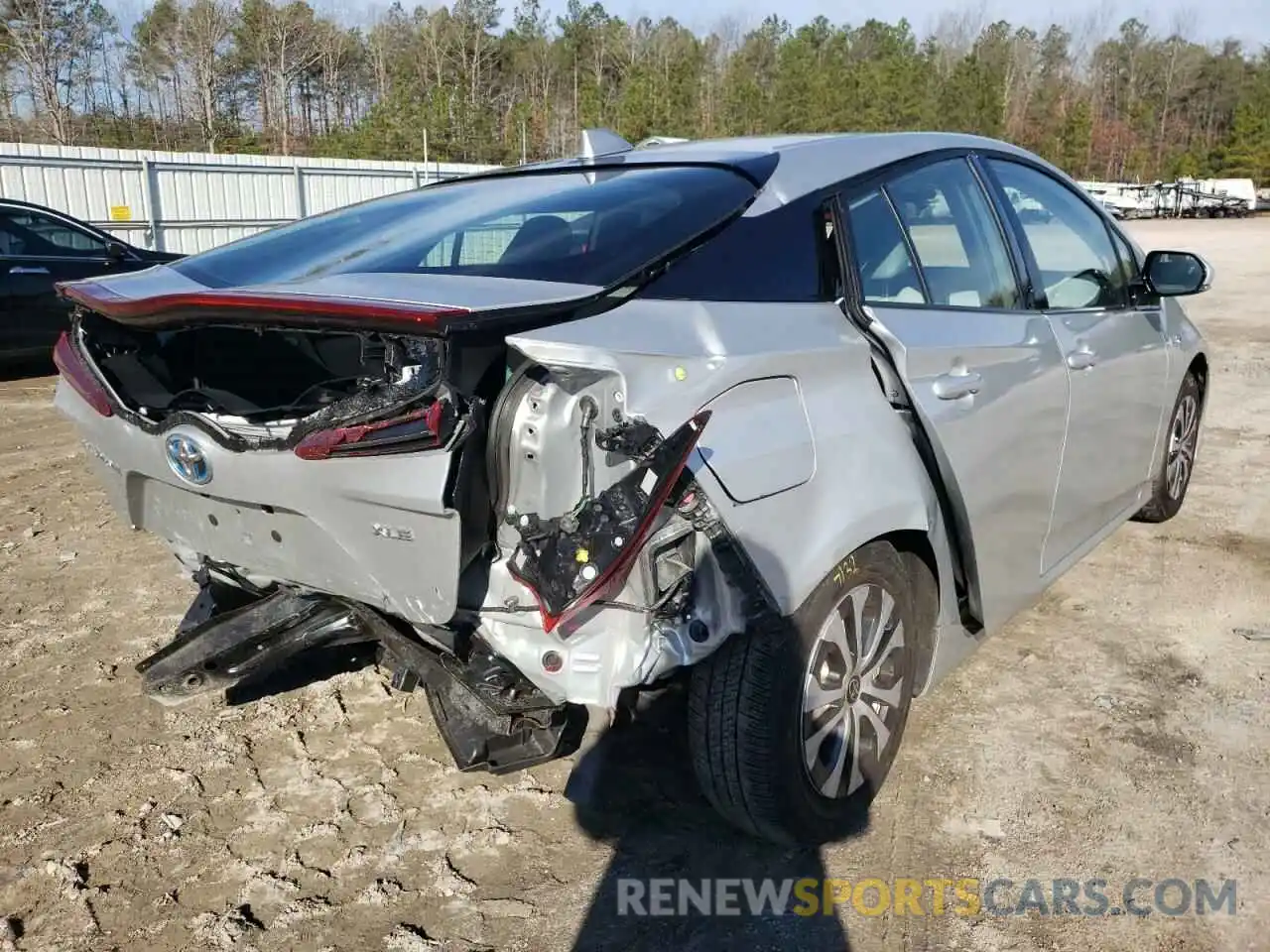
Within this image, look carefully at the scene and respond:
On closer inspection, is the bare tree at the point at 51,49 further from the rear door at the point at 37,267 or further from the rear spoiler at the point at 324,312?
the rear spoiler at the point at 324,312

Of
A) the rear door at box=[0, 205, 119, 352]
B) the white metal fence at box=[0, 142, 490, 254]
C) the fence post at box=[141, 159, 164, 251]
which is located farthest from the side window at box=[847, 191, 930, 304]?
the fence post at box=[141, 159, 164, 251]

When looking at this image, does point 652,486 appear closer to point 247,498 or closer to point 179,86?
point 247,498

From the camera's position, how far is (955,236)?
311cm

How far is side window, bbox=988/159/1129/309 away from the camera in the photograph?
11.4ft

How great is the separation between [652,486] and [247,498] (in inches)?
36.4

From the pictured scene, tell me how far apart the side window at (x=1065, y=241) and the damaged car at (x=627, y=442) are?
0.14 meters

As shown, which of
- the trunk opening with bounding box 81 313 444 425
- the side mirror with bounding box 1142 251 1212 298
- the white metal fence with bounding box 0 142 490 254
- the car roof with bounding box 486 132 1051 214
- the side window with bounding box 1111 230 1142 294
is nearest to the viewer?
the trunk opening with bounding box 81 313 444 425

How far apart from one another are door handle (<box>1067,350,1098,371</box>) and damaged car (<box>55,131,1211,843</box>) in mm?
62

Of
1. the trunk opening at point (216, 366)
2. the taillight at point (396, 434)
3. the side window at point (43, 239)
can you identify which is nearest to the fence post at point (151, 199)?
the side window at point (43, 239)

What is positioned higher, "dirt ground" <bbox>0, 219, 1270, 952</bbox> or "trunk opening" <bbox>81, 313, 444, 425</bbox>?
"trunk opening" <bbox>81, 313, 444, 425</bbox>

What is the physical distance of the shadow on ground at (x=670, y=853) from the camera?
2357 millimetres

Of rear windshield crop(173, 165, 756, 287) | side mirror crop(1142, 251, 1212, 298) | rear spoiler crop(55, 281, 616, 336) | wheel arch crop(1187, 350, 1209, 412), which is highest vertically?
rear windshield crop(173, 165, 756, 287)

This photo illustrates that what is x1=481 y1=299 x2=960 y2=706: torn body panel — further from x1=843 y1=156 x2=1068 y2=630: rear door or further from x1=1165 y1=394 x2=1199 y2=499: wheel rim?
x1=1165 y1=394 x2=1199 y2=499: wheel rim

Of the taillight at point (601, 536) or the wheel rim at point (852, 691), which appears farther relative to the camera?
the wheel rim at point (852, 691)
